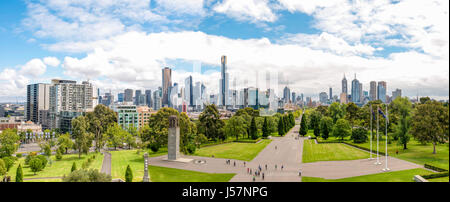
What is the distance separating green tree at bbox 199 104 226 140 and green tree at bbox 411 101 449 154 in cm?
2979

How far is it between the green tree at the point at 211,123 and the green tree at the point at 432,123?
29.8m

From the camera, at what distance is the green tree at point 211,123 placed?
48.9 meters

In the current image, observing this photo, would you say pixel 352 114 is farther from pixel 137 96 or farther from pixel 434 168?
pixel 137 96

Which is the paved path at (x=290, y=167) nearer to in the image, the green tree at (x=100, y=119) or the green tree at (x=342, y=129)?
the green tree at (x=342, y=129)

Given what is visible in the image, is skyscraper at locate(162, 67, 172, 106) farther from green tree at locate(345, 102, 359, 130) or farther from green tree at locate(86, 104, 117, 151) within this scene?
green tree at locate(345, 102, 359, 130)

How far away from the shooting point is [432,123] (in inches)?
1212

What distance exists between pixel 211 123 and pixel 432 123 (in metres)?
32.4

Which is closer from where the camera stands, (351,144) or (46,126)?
(351,144)

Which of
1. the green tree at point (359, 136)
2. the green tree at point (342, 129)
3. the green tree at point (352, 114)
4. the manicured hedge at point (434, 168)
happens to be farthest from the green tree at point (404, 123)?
the green tree at point (352, 114)

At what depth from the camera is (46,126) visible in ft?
278
